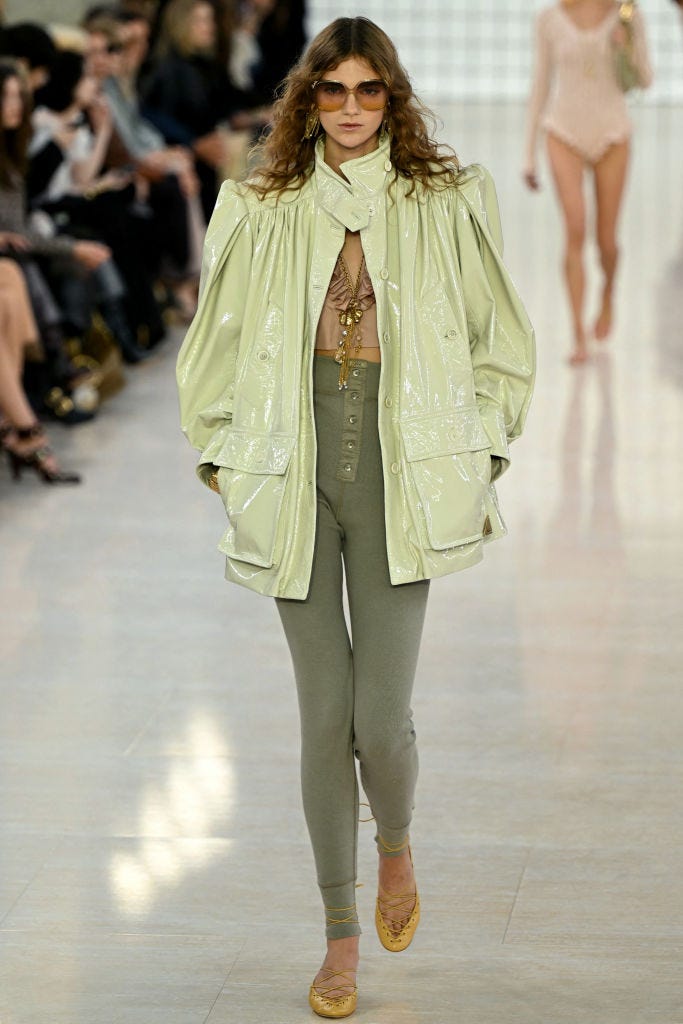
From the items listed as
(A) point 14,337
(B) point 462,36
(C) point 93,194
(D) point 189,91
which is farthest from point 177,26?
(B) point 462,36

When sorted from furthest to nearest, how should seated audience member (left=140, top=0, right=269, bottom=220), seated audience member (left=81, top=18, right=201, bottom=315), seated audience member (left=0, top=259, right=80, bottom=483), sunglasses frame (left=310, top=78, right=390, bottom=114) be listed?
seated audience member (left=140, top=0, right=269, bottom=220) < seated audience member (left=81, top=18, right=201, bottom=315) < seated audience member (left=0, top=259, right=80, bottom=483) < sunglasses frame (left=310, top=78, right=390, bottom=114)

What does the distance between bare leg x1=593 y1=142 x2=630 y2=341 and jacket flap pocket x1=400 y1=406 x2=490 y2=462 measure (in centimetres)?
496

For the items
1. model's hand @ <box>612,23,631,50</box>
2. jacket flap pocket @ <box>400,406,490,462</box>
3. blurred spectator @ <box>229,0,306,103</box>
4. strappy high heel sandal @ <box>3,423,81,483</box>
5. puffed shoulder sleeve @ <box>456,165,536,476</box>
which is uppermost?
puffed shoulder sleeve @ <box>456,165,536,476</box>

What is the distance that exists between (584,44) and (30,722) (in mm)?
4354

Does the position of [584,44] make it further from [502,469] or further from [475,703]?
[502,469]

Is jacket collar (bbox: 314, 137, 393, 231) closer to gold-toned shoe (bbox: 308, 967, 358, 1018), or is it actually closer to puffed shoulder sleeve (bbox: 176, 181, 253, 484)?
puffed shoulder sleeve (bbox: 176, 181, 253, 484)

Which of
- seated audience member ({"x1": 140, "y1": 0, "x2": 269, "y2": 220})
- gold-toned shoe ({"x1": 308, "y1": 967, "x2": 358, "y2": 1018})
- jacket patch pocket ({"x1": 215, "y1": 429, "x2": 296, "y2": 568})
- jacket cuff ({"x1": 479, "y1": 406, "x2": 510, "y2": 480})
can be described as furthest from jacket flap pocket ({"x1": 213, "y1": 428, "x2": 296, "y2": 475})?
seated audience member ({"x1": 140, "y1": 0, "x2": 269, "y2": 220})

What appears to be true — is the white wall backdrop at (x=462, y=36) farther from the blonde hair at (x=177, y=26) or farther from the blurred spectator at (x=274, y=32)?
the blonde hair at (x=177, y=26)

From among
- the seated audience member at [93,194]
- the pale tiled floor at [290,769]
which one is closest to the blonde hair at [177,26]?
the seated audience member at [93,194]

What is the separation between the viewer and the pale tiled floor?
9.57 ft

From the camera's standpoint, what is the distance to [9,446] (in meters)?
5.90

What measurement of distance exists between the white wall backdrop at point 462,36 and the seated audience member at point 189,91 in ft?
33.0

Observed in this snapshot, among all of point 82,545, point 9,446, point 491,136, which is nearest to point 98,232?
point 9,446

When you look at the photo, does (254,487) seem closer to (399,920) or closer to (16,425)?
(399,920)
